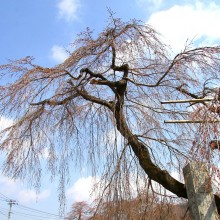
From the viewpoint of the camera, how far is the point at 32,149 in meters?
4.86

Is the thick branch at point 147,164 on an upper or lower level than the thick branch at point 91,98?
lower

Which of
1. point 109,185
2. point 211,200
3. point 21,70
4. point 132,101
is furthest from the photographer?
point 132,101

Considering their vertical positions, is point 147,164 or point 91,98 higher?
point 91,98

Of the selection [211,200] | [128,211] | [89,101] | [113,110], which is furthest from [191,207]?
[89,101]

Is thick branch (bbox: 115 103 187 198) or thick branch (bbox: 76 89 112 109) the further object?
thick branch (bbox: 76 89 112 109)

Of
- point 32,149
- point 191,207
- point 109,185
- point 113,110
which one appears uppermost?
point 113,110

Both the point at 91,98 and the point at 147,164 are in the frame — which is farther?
the point at 91,98

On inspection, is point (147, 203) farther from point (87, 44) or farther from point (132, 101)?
point (87, 44)

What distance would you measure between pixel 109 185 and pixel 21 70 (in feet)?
6.68

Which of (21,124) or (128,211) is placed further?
(21,124)

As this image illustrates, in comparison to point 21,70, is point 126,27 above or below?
above

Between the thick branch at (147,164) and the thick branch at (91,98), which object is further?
the thick branch at (91,98)

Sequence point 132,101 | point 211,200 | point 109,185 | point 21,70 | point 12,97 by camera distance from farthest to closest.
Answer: point 132,101 → point 21,70 → point 12,97 → point 109,185 → point 211,200

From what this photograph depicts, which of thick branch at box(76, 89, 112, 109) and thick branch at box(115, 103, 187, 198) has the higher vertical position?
thick branch at box(76, 89, 112, 109)
